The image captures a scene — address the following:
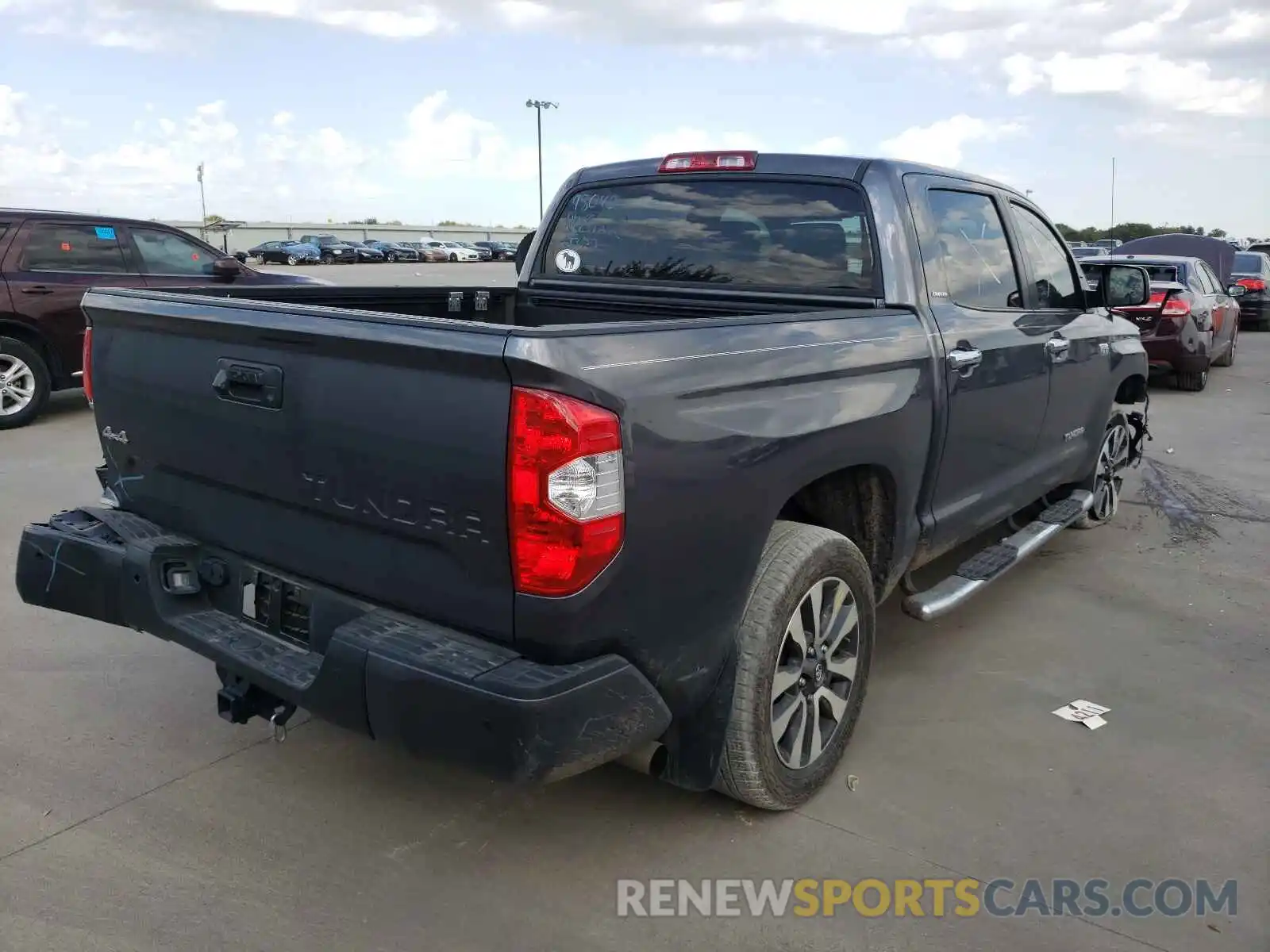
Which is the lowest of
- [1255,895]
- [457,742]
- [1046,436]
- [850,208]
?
[1255,895]

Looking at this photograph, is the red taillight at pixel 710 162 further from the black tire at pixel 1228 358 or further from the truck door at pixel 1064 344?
the black tire at pixel 1228 358

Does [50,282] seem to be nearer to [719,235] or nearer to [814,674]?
[719,235]

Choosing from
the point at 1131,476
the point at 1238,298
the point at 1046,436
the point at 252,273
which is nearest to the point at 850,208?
the point at 1046,436

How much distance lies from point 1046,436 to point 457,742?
11.4 ft

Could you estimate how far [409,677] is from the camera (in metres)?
2.34

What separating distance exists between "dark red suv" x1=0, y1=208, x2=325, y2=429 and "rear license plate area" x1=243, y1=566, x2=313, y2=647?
667 cm

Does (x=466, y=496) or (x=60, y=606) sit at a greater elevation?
(x=466, y=496)

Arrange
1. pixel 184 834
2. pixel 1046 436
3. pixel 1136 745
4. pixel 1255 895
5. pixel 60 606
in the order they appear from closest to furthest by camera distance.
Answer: pixel 1255 895, pixel 184 834, pixel 60 606, pixel 1136 745, pixel 1046 436

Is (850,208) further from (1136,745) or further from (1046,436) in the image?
(1136,745)

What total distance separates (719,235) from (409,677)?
2370 millimetres

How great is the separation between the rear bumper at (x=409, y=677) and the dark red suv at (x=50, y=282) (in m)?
6.55

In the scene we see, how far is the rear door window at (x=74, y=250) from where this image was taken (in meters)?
8.89

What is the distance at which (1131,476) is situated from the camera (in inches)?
305

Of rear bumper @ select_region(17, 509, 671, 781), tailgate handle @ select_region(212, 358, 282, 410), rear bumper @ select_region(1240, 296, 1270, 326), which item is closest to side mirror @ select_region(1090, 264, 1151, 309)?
rear bumper @ select_region(17, 509, 671, 781)
